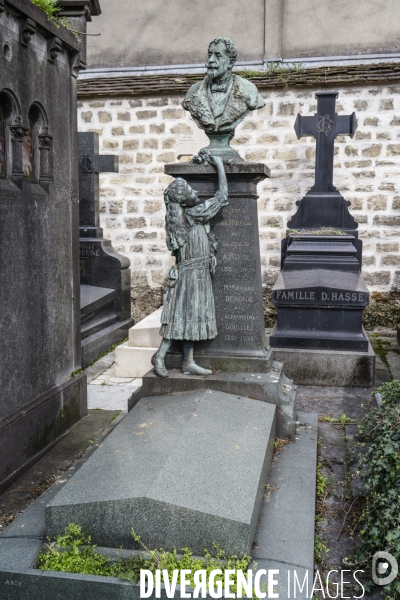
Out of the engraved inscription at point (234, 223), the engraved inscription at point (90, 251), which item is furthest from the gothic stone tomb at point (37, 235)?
the engraved inscription at point (90, 251)

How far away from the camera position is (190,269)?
464 centimetres

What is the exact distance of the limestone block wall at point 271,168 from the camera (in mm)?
9672

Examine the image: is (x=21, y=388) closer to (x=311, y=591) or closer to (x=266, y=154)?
(x=311, y=591)

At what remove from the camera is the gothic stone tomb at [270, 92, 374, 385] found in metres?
6.61

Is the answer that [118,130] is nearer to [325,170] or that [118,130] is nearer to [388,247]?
[325,170]

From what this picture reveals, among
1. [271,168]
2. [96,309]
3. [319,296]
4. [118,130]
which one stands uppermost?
[118,130]

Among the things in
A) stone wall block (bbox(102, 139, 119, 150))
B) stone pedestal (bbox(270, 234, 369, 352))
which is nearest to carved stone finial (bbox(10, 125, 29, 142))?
stone pedestal (bbox(270, 234, 369, 352))

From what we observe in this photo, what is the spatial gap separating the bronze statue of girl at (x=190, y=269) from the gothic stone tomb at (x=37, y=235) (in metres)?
0.89

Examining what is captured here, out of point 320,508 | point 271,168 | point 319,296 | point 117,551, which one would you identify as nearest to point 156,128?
point 271,168

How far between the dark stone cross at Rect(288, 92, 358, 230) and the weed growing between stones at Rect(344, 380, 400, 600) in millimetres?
4395

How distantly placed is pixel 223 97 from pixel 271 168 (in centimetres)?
517

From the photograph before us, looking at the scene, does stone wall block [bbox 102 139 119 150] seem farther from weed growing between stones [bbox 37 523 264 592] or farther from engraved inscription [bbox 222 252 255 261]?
weed growing between stones [bbox 37 523 264 592]

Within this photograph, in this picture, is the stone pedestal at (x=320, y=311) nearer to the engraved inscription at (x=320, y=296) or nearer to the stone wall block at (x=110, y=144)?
the engraved inscription at (x=320, y=296)

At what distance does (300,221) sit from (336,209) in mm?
506
